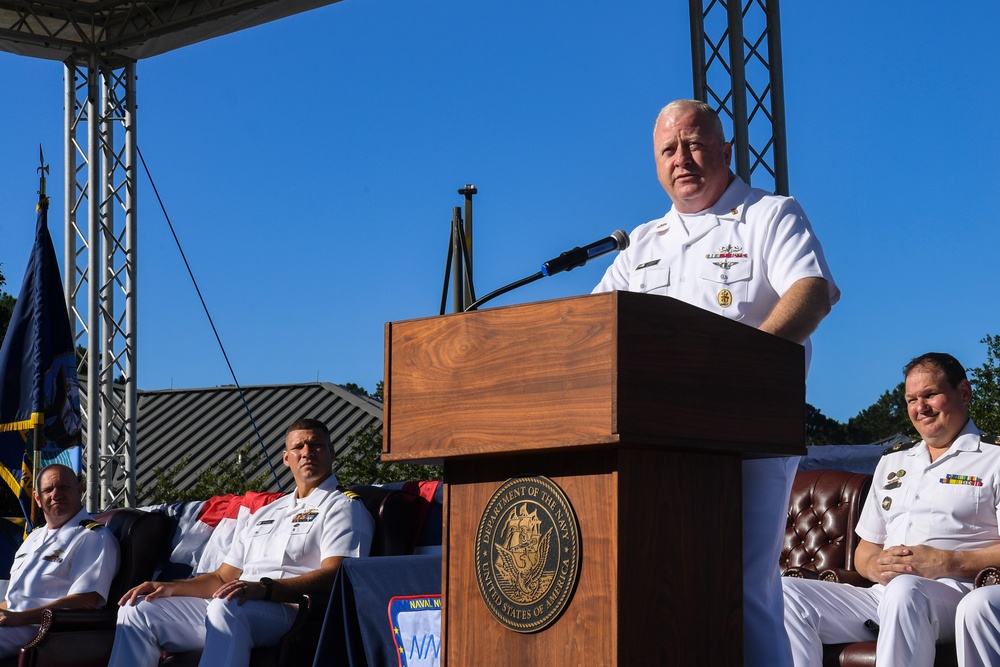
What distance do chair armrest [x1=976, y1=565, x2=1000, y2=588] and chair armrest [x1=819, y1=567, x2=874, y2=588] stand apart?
59cm

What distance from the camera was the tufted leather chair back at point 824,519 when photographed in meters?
4.30

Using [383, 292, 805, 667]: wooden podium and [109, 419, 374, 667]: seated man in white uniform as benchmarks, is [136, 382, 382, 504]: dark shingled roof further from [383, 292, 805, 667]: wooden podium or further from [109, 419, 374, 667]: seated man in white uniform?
[383, 292, 805, 667]: wooden podium

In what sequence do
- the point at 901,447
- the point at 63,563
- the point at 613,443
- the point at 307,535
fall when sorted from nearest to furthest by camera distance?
the point at 613,443 < the point at 901,447 < the point at 307,535 < the point at 63,563

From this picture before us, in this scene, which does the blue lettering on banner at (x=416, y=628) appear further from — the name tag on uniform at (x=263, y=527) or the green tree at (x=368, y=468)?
the green tree at (x=368, y=468)

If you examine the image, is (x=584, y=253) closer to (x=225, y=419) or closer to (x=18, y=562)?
(x=18, y=562)

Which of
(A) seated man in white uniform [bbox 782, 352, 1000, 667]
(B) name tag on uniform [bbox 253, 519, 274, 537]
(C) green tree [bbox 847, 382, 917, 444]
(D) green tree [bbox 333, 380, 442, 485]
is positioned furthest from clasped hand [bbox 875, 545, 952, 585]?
(C) green tree [bbox 847, 382, 917, 444]

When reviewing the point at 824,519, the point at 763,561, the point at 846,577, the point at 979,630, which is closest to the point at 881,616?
the point at 979,630

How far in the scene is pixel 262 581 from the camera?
469cm

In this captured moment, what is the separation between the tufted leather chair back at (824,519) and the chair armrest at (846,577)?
0.40 ft

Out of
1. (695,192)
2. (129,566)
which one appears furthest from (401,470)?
(695,192)

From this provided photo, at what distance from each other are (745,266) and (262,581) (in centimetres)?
274

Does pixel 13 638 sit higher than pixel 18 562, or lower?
lower

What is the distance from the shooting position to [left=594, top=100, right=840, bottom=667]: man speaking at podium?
2404 millimetres

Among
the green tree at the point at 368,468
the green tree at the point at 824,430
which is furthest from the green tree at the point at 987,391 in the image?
the green tree at the point at 824,430
